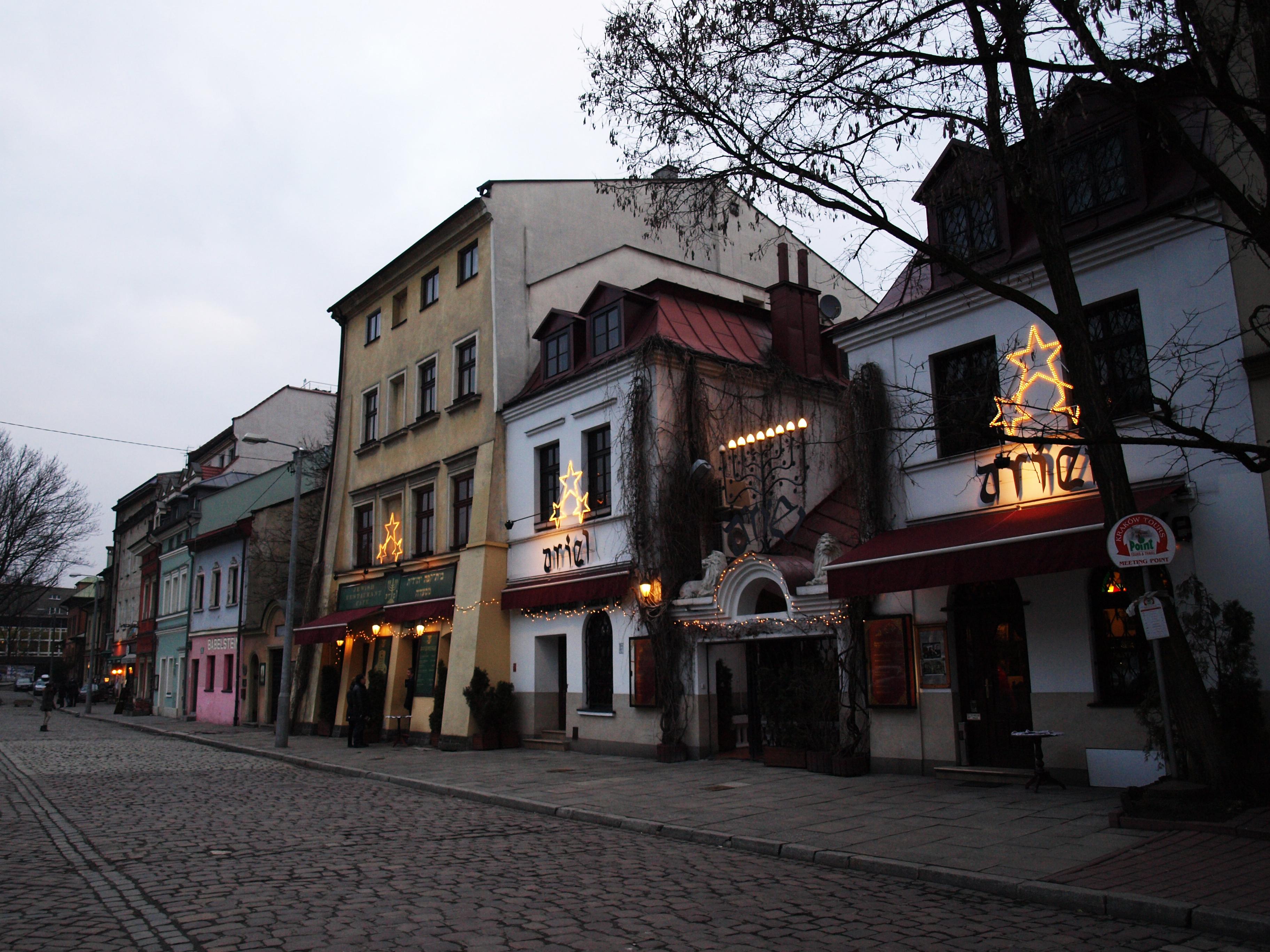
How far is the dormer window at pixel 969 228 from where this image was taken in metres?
14.0

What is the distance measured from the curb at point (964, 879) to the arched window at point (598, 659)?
244 inches

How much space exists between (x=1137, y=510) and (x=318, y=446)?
1521 inches

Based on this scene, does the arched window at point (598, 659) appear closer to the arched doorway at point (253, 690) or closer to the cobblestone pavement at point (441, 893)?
the cobblestone pavement at point (441, 893)

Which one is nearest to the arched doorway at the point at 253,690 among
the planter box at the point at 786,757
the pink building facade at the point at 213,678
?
the pink building facade at the point at 213,678

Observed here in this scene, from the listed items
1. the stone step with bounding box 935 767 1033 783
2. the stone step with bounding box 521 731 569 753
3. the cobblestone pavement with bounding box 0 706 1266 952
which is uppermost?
the stone step with bounding box 935 767 1033 783

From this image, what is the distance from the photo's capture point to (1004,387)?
536 inches

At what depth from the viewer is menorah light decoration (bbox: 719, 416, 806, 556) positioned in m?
18.0

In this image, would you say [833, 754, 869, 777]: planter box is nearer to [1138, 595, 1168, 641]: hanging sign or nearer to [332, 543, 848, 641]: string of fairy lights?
[332, 543, 848, 641]: string of fairy lights

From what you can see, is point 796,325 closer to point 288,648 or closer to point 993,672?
point 993,672

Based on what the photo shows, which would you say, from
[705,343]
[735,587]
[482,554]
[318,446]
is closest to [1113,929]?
[735,587]

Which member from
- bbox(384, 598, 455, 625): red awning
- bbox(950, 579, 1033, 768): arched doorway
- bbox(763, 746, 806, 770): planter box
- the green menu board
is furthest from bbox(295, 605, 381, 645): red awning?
bbox(950, 579, 1033, 768): arched doorway

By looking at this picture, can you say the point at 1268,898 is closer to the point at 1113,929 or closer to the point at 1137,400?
the point at 1113,929

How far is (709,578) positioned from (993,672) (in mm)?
5320

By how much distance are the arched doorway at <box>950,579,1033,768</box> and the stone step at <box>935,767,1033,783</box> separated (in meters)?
0.34
